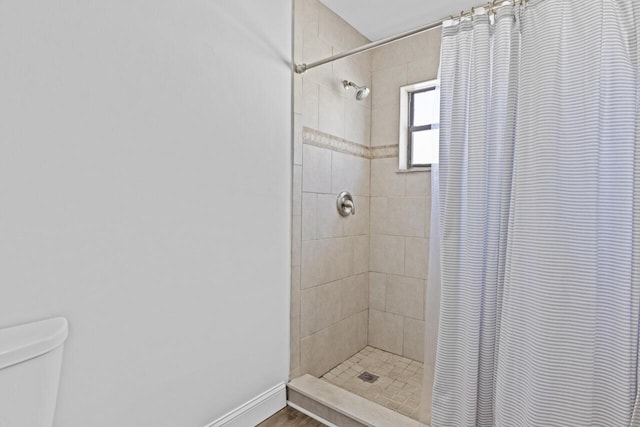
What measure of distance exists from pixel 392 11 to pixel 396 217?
1.44 meters

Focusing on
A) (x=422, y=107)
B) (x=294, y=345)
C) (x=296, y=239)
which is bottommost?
(x=294, y=345)

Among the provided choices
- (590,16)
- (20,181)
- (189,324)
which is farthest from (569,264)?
(20,181)

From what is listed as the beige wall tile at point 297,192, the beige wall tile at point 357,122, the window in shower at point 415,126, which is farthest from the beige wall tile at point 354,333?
the beige wall tile at point 357,122

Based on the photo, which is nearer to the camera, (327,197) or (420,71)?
(327,197)

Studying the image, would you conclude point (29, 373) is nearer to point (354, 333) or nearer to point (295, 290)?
point (295, 290)

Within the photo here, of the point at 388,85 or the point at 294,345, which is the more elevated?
the point at 388,85

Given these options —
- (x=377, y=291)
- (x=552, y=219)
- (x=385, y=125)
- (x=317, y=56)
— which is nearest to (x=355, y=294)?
(x=377, y=291)

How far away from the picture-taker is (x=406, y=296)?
2480 mm

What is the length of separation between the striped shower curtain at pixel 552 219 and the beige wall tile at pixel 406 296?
3.45 feet

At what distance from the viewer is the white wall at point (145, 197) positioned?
1.00 metres

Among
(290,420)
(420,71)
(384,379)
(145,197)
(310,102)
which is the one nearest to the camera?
(145,197)

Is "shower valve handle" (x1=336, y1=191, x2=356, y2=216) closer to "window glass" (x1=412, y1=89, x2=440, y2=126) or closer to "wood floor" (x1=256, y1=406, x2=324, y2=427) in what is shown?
"window glass" (x1=412, y1=89, x2=440, y2=126)

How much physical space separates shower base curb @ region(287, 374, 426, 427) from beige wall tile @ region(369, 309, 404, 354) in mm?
860

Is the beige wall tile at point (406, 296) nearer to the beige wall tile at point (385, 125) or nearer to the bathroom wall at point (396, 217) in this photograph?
the bathroom wall at point (396, 217)
